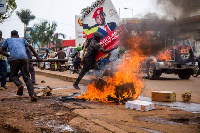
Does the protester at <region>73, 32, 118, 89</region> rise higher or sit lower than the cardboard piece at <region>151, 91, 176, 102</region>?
higher

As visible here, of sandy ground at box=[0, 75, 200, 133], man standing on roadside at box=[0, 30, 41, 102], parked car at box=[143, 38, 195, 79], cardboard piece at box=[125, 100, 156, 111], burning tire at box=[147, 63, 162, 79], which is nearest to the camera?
sandy ground at box=[0, 75, 200, 133]

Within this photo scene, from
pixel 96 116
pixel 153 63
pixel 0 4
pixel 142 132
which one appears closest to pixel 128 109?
pixel 96 116

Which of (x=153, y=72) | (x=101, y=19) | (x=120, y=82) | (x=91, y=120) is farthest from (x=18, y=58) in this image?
(x=153, y=72)

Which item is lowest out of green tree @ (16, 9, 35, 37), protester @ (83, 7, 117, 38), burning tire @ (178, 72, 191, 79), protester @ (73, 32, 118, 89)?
burning tire @ (178, 72, 191, 79)

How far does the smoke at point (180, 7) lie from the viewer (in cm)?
629

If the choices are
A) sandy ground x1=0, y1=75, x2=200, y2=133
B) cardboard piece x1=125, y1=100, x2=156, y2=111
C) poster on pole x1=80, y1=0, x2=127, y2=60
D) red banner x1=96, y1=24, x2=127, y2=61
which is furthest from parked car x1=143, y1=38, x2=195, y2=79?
sandy ground x1=0, y1=75, x2=200, y2=133

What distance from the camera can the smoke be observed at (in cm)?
629

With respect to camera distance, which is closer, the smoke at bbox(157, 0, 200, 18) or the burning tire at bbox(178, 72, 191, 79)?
the smoke at bbox(157, 0, 200, 18)

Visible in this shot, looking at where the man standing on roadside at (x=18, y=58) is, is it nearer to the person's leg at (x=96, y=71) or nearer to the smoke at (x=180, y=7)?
the person's leg at (x=96, y=71)

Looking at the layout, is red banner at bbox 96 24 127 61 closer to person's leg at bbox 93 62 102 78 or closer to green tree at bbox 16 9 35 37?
person's leg at bbox 93 62 102 78

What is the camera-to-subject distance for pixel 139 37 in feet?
29.0

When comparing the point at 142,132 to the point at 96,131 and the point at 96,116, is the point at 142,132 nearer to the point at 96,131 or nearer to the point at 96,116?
the point at 96,131

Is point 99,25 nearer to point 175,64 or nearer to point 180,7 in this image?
Answer: point 180,7

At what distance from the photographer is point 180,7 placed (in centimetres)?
686
